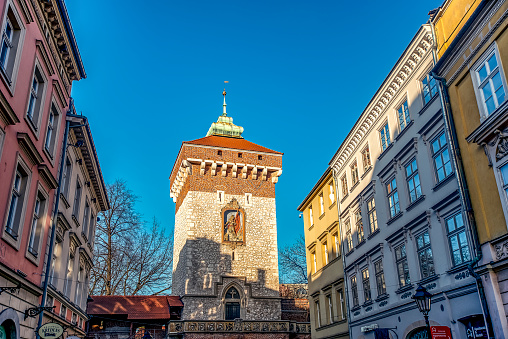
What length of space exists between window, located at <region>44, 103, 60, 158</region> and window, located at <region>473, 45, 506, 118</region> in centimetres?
1236

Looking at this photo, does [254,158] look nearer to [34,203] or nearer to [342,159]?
[342,159]

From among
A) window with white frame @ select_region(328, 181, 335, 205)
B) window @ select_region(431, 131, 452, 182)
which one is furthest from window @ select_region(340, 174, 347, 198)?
window @ select_region(431, 131, 452, 182)

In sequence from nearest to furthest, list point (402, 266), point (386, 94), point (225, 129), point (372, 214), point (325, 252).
→ point (402, 266), point (386, 94), point (372, 214), point (325, 252), point (225, 129)

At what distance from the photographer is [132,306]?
3102 cm

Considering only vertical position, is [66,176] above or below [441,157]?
above

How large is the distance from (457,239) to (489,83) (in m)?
4.36

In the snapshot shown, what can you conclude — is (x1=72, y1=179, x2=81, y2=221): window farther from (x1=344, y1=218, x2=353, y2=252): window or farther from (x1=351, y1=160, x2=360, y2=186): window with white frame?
(x1=351, y1=160, x2=360, y2=186): window with white frame

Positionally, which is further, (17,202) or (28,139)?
(17,202)

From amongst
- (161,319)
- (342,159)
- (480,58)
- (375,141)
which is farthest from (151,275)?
(480,58)

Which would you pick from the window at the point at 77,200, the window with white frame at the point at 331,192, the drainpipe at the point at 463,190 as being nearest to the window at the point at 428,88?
the drainpipe at the point at 463,190

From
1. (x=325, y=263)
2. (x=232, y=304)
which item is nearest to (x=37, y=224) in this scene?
(x=325, y=263)

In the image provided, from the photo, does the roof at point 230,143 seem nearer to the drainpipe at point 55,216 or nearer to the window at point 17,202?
the drainpipe at point 55,216

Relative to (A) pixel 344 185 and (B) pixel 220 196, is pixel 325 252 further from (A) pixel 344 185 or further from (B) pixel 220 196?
(B) pixel 220 196

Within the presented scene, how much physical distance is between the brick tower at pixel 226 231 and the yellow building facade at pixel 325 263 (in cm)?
917
